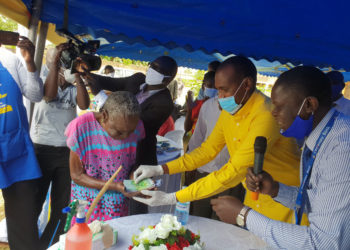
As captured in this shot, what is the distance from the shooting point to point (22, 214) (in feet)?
8.10

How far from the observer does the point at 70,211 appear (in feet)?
4.22

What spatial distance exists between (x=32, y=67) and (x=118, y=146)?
116 cm

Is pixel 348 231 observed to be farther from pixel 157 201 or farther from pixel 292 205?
pixel 157 201

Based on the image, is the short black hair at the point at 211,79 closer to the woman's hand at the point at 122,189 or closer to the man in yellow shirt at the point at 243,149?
the man in yellow shirt at the point at 243,149

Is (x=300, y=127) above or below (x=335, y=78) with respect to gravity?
below

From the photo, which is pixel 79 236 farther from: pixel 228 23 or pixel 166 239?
pixel 228 23

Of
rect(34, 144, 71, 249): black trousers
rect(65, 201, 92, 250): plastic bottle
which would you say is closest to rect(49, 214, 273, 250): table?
rect(65, 201, 92, 250): plastic bottle

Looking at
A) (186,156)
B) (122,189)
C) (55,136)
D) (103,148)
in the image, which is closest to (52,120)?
(55,136)

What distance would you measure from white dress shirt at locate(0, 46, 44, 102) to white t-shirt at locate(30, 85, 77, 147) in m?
0.44

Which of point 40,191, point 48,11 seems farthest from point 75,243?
point 48,11

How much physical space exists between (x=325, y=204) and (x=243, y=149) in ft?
2.44

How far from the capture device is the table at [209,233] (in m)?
1.71

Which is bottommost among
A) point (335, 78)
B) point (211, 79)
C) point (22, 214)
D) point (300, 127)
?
point (22, 214)

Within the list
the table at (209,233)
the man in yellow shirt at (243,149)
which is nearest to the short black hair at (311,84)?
the man in yellow shirt at (243,149)
